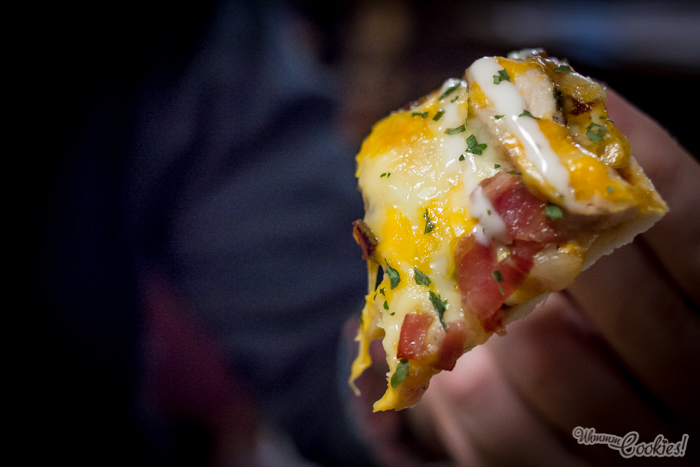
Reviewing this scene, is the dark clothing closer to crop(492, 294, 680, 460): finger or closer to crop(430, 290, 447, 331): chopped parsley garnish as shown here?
crop(492, 294, 680, 460): finger

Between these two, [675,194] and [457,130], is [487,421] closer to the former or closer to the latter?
[675,194]

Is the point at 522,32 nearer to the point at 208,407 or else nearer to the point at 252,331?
the point at 252,331

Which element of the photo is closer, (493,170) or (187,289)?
(493,170)

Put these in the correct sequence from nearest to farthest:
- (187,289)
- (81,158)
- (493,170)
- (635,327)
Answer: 1. (493,170)
2. (635,327)
3. (81,158)
4. (187,289)

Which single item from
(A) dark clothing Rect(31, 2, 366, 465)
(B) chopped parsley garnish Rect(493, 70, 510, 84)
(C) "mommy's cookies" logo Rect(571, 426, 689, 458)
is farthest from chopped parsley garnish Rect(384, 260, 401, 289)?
(A) dark clothing Rect(31, 2, 366, 465)

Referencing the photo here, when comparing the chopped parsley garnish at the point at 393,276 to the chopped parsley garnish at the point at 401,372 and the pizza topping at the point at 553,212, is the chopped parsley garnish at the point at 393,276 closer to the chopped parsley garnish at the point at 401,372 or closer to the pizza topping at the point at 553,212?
the chopped parsley garnish at the point at 401,372

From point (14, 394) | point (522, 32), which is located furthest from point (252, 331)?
point (522, 32)
